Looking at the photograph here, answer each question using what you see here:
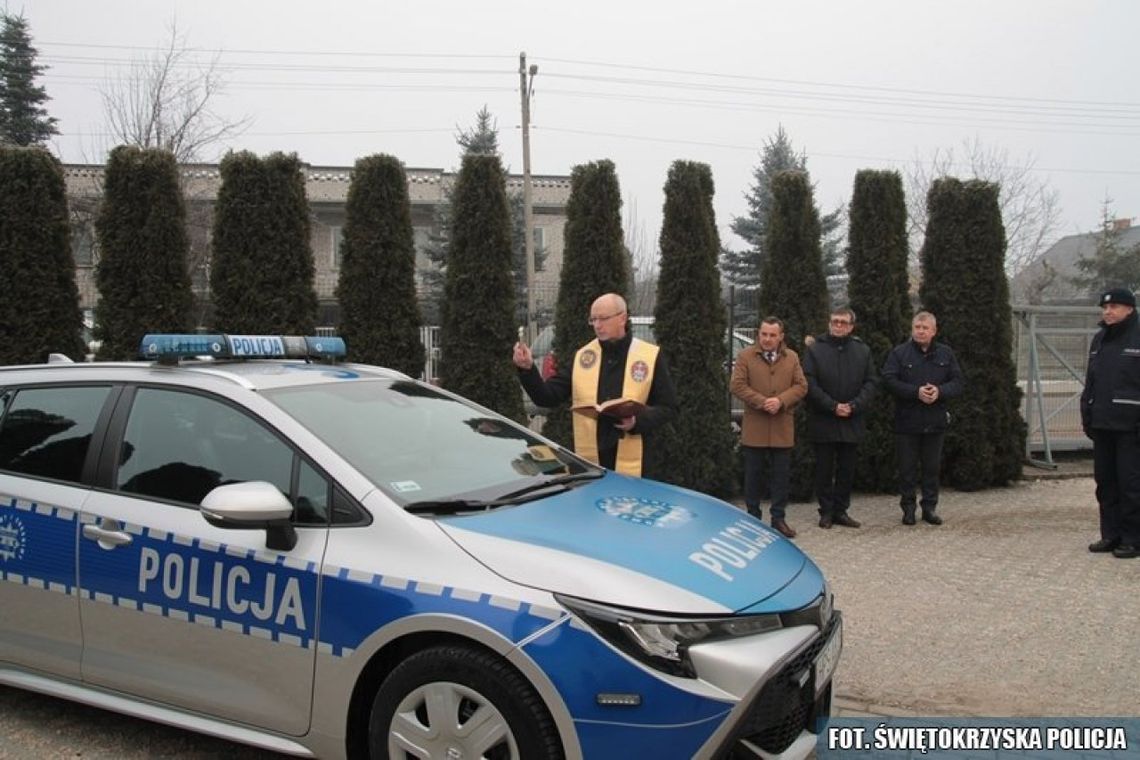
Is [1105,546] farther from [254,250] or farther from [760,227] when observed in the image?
[760,227]

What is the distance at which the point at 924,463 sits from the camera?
296 inches

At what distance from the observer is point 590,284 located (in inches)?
325

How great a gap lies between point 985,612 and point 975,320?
445 centimetres

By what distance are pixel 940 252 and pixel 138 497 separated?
8.00 metres

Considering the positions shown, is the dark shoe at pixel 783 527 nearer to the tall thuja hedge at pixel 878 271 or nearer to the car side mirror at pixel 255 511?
the tall thuja hedge at pixel 878 271

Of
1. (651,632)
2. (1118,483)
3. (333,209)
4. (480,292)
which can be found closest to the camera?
(651,632)

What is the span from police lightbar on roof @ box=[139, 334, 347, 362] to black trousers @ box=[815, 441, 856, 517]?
4.66m

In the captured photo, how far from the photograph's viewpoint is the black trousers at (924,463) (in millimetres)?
7398

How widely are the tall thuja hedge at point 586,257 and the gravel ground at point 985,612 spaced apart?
104 inches

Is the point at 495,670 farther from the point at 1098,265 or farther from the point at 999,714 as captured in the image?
the point at 1098,265

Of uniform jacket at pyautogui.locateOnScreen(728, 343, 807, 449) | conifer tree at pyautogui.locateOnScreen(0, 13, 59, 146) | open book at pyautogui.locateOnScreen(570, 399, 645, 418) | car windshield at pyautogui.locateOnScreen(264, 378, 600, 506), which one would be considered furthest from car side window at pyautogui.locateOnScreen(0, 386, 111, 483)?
conifer tree at pyautogui.locateOnScreen(0, 13, 59, 146)

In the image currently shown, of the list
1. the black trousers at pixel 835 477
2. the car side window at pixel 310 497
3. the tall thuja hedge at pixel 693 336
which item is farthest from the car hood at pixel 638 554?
the tall thuja hedge at pixel 693 336

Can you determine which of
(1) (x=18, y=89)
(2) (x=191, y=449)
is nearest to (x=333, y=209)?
(1) (x=18, y=89)

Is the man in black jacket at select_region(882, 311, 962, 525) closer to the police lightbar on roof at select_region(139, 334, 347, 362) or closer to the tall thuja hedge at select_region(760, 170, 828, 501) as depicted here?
the tall thuja hedge at select_region(760, 170, 828, 501)
